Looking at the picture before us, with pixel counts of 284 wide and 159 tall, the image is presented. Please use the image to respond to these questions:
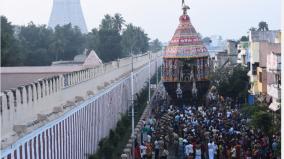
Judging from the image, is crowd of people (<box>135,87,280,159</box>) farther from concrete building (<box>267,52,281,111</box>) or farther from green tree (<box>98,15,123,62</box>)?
green tree (<box>98,15,123,62</box>)

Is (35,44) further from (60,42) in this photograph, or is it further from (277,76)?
(277,76)

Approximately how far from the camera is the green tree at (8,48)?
42875 millimetres

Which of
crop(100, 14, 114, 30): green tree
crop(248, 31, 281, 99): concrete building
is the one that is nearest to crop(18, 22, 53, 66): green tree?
crop(100, 14, 114, 30): green tree

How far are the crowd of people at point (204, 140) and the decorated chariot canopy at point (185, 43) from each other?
39.4 ft

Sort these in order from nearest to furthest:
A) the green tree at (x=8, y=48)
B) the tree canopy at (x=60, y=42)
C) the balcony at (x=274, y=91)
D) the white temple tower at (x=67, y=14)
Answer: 1. the balcony at (x=274, y=91)
2. the green tree at (x=8, y=48)
3. the tree canopy at (x=60, y=42)
4. the white temple tower at (x=67, y=14)

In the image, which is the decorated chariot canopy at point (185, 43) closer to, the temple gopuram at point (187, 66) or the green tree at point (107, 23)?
the temple gopuram at point (187, 66)

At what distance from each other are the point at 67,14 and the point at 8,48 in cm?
10751

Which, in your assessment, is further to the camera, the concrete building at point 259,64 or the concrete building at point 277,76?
the concrete building at point 259,64

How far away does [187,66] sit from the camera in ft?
117

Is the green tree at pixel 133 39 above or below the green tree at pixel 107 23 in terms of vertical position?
below

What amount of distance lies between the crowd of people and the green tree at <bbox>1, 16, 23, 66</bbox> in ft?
73.2

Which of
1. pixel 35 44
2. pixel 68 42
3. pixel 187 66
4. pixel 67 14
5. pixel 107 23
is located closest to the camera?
pixel 187 66

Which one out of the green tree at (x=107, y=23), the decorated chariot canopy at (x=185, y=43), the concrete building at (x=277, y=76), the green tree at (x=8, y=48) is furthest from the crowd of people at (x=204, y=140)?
the green tree at (x=107, y=23)

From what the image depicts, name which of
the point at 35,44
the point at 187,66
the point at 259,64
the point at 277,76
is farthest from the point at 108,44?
the point at 277,76
